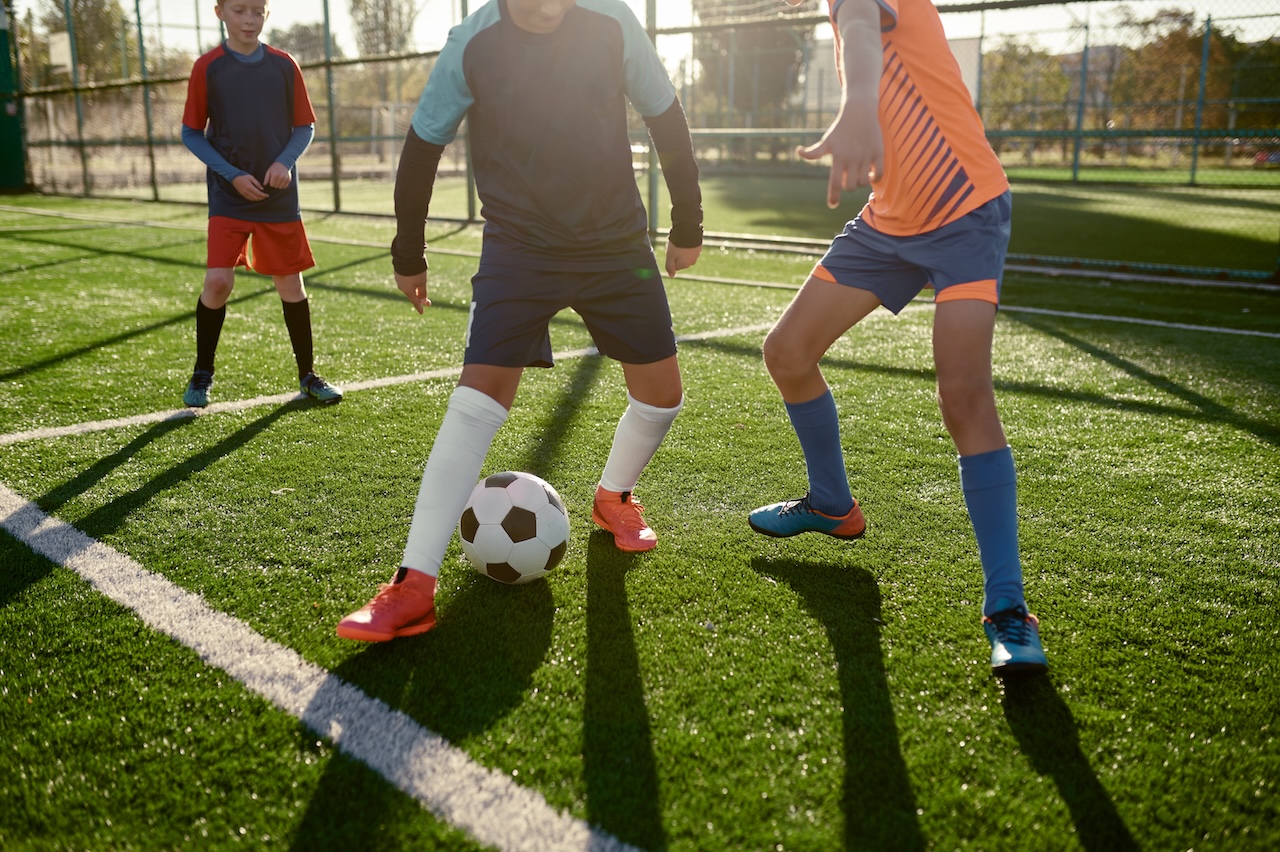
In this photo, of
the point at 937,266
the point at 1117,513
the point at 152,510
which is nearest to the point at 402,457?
the point at 152,510

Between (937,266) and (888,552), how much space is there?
931 mm

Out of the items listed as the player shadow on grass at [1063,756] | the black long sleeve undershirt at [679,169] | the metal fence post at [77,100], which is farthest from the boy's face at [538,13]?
the metal fence post at [77,100]

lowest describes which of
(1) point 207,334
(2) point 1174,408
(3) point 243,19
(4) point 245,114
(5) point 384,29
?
(2) point 1174,408

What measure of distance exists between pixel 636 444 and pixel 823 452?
549mm

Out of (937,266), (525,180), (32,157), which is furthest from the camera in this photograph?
(32,157)

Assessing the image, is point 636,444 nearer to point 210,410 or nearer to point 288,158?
point 210,410

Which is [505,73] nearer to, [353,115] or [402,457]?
[402,457]

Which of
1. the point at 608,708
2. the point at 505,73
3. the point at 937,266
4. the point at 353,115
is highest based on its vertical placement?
the point at 353,115

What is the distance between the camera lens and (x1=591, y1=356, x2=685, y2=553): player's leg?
8.95 feet

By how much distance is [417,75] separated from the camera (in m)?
30.3

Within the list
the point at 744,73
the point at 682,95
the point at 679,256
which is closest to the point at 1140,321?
the point at 679,256

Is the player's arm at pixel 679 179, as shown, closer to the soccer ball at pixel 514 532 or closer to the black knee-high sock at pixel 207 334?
the soccer ball at pixel 514 532

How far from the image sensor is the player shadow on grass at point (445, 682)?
1.64 metres

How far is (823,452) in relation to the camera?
2824 millimetres
